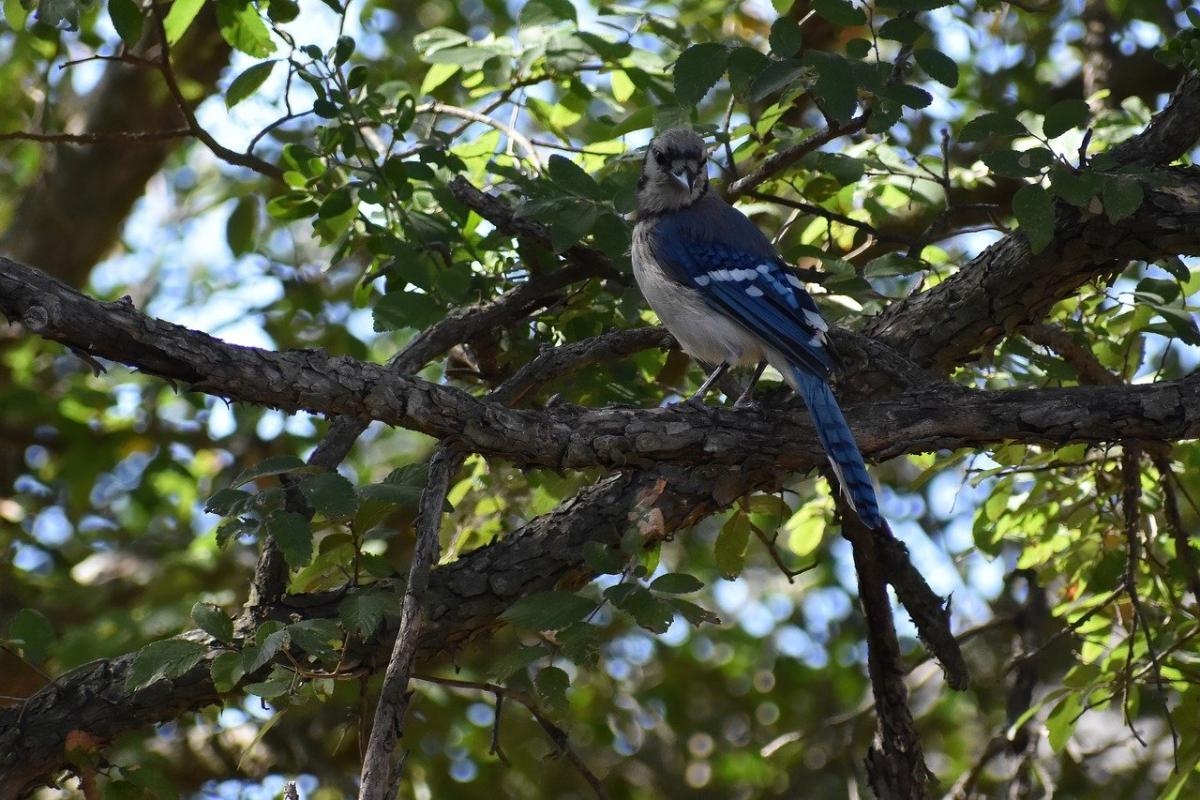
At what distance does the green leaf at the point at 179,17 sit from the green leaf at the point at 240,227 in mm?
1399

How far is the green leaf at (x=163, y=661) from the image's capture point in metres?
→ 2.52

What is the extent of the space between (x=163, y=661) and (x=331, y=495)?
18.7 inches

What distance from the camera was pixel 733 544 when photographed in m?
3.27

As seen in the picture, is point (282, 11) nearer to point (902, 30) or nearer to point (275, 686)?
point (902, 30)

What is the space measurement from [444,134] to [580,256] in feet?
2.02

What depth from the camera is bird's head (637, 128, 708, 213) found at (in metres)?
4.05

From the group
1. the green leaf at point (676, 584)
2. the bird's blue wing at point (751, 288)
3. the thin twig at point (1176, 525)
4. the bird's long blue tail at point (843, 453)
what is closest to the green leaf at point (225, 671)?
the green leaf at point (676, 584)

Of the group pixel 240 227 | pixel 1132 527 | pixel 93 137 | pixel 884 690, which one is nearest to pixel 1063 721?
pixel 884 690

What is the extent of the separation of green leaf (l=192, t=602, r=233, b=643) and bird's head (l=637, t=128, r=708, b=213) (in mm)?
2027

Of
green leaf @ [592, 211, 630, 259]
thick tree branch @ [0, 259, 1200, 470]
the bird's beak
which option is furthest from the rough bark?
thick tree branch @ [0, 259, 1200, 470]

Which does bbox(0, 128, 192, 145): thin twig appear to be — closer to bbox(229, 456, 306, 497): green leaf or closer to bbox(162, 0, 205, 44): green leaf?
bbox(162, 0, 205, 44): green leaf

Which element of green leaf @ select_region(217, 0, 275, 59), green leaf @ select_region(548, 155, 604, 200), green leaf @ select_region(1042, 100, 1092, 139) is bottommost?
green leaf @ select_region(1042, 100, 1092, 139)

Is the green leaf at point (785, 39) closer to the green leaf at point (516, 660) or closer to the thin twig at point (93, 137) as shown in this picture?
the green leaf at point (516, 660)

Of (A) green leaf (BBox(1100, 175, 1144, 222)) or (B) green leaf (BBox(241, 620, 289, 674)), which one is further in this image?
(A) green leaf (BBox(1100, 175, 1144, 222))
